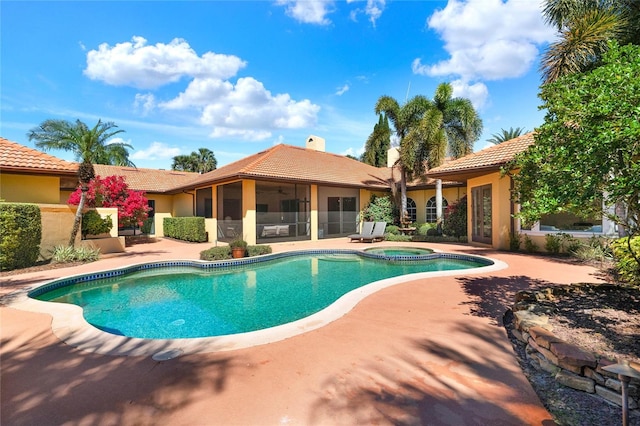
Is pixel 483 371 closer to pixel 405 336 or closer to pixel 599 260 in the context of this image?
pixel 405 336

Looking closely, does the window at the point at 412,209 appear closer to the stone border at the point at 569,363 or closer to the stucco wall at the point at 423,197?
the stucco wall at the point at 423,197

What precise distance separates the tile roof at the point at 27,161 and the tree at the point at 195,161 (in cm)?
3437

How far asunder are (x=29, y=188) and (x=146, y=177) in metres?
14.4

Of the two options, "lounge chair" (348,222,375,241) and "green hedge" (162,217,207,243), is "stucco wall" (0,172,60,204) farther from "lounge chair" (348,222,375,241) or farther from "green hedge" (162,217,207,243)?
"lounge chair" (348,222,375,241)

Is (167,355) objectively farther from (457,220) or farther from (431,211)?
(431,211)

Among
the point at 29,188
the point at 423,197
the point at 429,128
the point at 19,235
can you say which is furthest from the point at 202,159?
the point at 19,235

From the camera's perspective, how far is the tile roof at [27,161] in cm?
1010

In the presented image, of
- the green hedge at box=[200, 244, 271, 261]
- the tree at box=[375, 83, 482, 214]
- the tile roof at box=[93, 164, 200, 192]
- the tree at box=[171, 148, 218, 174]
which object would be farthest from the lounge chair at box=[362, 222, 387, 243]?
the tree at box=[171, 148, 218, 174]

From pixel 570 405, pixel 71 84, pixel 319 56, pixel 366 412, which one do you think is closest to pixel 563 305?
pixel 570 405

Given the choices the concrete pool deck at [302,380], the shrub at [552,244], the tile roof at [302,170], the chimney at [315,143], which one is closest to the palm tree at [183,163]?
the tile roof at [302,170]

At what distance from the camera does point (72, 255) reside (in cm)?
1076

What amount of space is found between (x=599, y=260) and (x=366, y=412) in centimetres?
1011

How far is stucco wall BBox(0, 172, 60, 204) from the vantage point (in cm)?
1066

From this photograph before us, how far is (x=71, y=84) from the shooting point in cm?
1333
